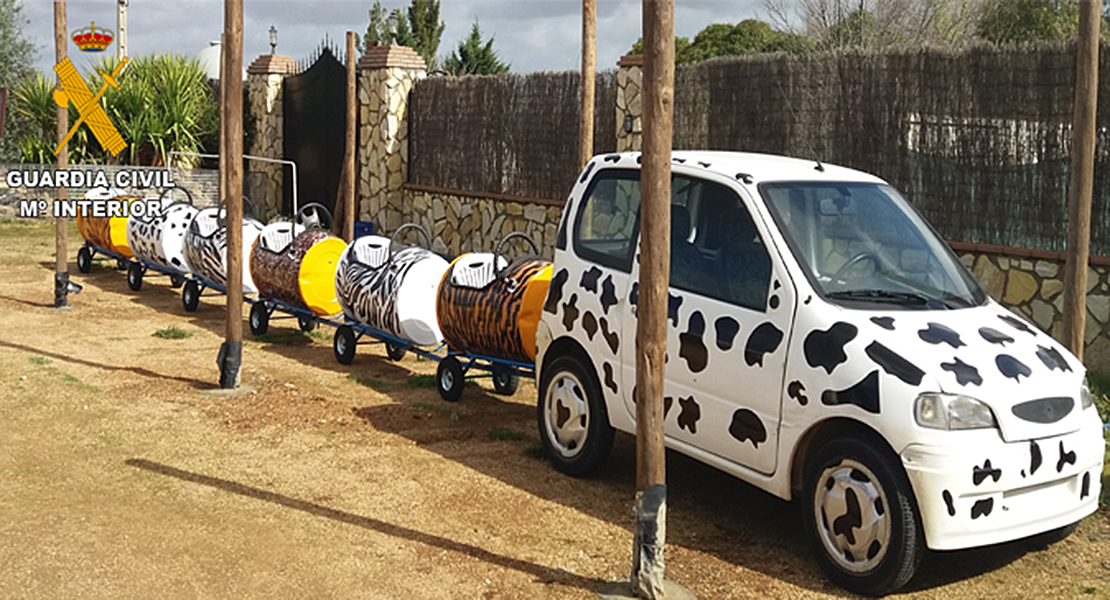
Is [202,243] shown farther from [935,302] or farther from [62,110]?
[935,302]

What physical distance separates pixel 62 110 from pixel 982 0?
21.1 metres

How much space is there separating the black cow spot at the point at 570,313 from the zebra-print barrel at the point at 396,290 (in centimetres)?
338

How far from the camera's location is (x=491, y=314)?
363 inches

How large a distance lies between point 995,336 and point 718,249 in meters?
1.52

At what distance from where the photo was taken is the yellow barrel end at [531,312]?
29.2 ft

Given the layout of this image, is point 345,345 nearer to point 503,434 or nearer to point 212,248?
point 503,434

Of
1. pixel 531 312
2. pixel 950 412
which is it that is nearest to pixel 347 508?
pixel 531 312

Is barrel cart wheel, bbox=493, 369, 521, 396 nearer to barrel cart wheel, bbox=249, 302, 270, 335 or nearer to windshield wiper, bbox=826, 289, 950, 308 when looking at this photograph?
barrel cart wheel, bbox=249, 302, 270, 335

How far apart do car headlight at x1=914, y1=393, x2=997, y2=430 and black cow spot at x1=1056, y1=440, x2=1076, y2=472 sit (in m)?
0.43

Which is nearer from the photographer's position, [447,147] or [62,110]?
[62,110]

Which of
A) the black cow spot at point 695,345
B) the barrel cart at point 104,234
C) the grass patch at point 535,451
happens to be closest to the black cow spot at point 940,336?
the black cow spot at point 695,345

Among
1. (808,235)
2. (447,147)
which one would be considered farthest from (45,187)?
(808,235)

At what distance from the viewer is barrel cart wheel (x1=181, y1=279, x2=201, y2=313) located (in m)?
14.6

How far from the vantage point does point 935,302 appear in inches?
241
